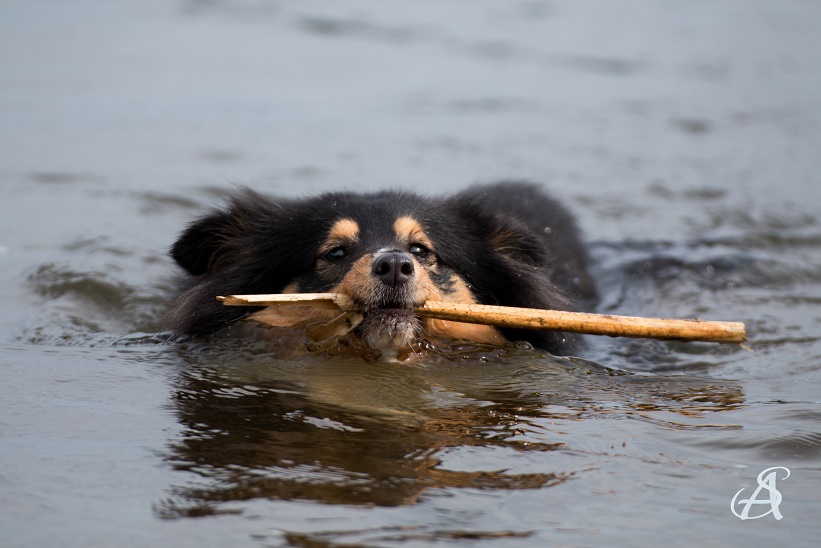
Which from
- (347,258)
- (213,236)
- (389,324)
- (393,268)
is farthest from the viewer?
(213,236)

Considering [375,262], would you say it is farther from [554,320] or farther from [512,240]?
[512,240]

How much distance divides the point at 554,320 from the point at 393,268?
0.72 m

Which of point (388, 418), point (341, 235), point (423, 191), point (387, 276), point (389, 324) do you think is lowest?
point (388, 418)

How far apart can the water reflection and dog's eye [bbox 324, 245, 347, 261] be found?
47 cm

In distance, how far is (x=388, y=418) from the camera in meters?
4.02

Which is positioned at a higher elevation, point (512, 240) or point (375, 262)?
point (512, 240)

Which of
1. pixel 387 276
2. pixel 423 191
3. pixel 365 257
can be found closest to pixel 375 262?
pixel 387 276

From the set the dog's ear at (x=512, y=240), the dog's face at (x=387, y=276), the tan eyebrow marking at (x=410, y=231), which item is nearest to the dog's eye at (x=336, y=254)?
the dog's face at (x=387, y=276)

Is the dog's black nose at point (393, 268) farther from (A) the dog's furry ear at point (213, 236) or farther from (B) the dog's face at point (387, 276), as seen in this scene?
(A) the dog's furry ear at point (213, 236)

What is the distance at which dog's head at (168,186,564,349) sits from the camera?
4.54 metres

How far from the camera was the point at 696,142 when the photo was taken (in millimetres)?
11312

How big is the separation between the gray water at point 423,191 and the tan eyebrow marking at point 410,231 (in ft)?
1.84

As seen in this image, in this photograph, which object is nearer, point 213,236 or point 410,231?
point 410,231

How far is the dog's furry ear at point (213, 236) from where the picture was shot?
206 inches
